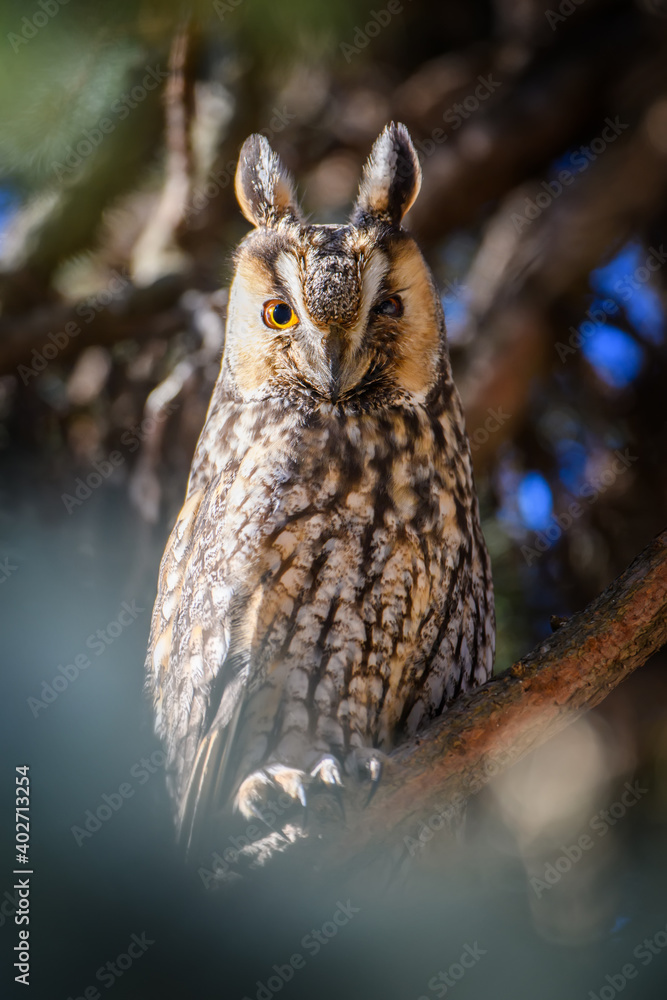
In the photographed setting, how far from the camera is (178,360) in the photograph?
2.38 metres

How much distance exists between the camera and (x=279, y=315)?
1.65m

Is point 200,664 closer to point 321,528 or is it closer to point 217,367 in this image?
point 321,528

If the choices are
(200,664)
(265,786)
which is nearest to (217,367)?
(200,664)

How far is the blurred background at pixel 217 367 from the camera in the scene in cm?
129

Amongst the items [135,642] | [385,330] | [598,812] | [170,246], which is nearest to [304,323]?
[385,330]

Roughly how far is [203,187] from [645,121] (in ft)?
3.94

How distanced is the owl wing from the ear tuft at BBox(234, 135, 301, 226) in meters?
0.56

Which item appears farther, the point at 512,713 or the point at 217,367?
the point at 217,367

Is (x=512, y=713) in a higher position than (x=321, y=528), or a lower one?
lower

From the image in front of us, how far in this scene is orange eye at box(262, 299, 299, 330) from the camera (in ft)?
5.35

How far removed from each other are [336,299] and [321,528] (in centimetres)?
41

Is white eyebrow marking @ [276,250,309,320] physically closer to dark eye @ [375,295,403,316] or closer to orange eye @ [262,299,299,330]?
orange eye @ [262,299,299,330]

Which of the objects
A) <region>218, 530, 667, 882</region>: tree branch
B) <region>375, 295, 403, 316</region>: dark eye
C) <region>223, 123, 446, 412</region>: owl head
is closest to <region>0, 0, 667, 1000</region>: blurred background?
<region>218, 530, 667, 882</region>: tree branch

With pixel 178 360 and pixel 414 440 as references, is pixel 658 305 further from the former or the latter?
pixel 178 360
